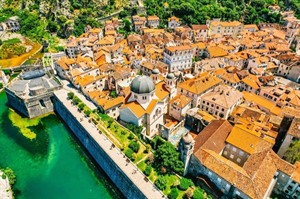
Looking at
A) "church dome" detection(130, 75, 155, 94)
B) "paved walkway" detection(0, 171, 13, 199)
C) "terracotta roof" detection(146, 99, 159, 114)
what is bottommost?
"paved walkway" detection(0, 171, 13, 199)

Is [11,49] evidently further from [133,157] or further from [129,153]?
[133,157]

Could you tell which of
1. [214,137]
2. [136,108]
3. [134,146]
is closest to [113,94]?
[136,108]

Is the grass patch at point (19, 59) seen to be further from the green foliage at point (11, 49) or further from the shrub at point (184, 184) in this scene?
the shrub at point (184, 184)

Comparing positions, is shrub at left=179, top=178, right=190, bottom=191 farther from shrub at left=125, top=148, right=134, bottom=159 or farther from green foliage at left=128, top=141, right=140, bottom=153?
green foliage at left=128, top=141, right=140, bottom=153

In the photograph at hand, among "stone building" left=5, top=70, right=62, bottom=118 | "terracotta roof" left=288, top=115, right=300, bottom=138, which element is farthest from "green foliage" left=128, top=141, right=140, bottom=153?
"stone building" left=5, top=70, right=62, bottom=118

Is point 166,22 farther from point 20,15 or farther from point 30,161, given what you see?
point 30,161

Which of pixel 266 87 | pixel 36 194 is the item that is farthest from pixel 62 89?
pixel 266 87

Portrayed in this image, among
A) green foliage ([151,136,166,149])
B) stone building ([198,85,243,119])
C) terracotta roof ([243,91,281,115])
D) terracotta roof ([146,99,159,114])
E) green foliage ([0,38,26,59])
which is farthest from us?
green foliage ([0,38,26,59])
